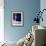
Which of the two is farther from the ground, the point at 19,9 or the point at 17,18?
the point at 19,9

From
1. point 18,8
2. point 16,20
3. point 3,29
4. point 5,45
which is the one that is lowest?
point 5,45

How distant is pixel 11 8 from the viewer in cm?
598

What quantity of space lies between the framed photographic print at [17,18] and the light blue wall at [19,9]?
16cm

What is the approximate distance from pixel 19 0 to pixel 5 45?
2573 mm

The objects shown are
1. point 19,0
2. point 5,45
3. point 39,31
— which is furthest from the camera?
point 19,0

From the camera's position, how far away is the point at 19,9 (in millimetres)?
5988

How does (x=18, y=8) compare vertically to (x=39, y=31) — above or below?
above

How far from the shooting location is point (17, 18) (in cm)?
604

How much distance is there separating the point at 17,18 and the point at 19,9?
0.41 metres

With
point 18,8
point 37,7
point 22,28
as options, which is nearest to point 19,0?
point 18,8

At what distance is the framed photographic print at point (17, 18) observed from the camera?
19.7 ft

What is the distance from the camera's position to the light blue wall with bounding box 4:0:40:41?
235 inches

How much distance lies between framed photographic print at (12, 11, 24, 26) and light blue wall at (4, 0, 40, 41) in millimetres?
159

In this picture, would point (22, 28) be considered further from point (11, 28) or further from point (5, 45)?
point (5, 45)
